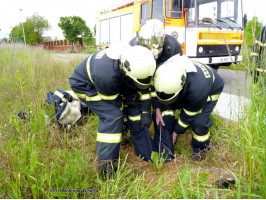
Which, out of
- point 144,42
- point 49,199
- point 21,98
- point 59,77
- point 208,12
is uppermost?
point 208,12

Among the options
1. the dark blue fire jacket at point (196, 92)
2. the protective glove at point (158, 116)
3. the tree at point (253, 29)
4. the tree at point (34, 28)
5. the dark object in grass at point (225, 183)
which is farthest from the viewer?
the tree at point (34, 28)

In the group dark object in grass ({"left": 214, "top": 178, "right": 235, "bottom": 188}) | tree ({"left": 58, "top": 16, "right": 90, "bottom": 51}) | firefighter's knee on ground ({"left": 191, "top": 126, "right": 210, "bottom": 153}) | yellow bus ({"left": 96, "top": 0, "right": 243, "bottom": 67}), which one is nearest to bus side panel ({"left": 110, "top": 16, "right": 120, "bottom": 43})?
yellow bus ({"left": 96, "top": 0, "right": 243, "bottom": 67})

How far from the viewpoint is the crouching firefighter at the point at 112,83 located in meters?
2.07

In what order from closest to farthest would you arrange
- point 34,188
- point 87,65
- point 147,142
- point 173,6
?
point 34,188 < point 87,65 < point 147,142 < point 173,6

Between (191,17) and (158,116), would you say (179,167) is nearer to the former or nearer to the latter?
(158,116)

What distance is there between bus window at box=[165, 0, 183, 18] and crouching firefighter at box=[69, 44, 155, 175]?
3.99m

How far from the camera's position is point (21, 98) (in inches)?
143

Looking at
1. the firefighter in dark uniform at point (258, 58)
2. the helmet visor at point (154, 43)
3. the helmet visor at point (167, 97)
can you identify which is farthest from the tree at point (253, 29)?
the helmet visor at point (154, 43)

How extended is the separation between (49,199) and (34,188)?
0.22 metres

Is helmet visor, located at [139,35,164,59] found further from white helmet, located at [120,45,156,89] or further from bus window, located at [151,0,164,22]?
bus window, located at [151,0,164,22]

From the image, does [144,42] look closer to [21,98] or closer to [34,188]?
[34,188]

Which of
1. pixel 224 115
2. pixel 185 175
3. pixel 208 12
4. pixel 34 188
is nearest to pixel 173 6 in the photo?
pixel 208 12

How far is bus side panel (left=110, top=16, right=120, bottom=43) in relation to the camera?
9.03 metres

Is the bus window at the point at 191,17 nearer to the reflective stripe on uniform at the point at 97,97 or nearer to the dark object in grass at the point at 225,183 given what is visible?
the reflective stripe on uniform at the point at 97,97
